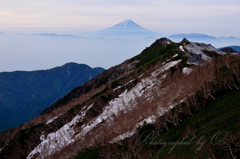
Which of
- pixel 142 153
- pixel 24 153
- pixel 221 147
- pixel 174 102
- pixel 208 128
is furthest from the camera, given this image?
pixel 24 153

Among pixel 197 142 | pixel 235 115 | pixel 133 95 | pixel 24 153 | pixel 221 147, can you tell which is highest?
pixel 235 115

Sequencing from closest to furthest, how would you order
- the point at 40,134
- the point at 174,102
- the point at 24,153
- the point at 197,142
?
the point at 197,142
the point at 174,102
the point at 24,153
the point at 40,134

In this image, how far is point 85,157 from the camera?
35562 millimetres

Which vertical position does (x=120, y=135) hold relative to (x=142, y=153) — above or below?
below

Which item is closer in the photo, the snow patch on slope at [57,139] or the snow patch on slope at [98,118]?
the snow patch on slope at [98,118]

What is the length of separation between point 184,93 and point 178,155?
15.6 m

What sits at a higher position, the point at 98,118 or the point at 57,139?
the point at 98,118

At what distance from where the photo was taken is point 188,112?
28062mm

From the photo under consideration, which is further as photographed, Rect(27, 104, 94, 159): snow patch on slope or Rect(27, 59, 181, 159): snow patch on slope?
Rect(27, 104, 94, 159): snow patch on slope

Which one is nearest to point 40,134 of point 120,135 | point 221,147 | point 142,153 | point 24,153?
point 24,153

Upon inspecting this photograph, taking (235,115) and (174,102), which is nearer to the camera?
(235,115)

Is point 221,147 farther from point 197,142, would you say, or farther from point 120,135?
point 120,135

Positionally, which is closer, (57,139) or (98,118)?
(98,118)

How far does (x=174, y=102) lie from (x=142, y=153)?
12.6 metres
